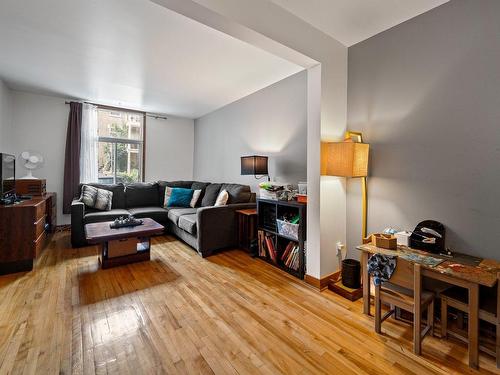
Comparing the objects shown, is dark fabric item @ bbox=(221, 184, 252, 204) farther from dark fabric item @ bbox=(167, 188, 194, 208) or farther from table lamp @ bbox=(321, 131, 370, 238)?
table lamp @ bbox=(321, 131, 370, 238)

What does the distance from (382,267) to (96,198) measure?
420 centimetres

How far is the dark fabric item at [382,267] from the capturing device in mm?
1699

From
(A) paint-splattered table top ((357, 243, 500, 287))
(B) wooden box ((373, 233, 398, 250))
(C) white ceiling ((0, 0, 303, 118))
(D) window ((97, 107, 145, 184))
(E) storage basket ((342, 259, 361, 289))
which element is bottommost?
(E) storage basket ((342, 259, 361, 289))

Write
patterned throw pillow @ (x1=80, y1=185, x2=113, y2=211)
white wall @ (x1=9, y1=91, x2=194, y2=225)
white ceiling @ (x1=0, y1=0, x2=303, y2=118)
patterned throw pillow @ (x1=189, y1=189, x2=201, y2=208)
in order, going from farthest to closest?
patterned throw pillow @ (x1=189, y1=189, x2=201, y2=208) < white wall @ (x1=9, y1=91, x2=194, y2=225) < patterned throw pillow @ (x1=80, y1=185, x2=113, y2=211) < white ceiling @ (x1=0, y1=0, x2=303, y2=118)

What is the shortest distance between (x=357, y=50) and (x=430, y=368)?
270 cm

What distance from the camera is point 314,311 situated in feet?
6.49

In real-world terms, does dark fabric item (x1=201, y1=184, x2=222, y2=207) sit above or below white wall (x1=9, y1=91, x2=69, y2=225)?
below

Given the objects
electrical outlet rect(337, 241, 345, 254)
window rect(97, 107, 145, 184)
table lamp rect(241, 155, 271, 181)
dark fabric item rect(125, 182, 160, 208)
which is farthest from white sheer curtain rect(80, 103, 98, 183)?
electrical outlet rect(337, 241, 345, 254)

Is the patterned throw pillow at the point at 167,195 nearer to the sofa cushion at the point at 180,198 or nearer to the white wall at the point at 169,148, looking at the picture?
the sofa cushion at the point at 180,198

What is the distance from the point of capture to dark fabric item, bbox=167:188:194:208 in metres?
4.54

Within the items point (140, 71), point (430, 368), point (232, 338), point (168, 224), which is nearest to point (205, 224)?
point (168, 224)

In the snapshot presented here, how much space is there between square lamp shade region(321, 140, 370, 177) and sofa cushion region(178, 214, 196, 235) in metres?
1.94

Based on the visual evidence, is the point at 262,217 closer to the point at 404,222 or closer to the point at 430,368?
the point at 404,222

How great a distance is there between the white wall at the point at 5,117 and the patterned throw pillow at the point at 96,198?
126 cm
